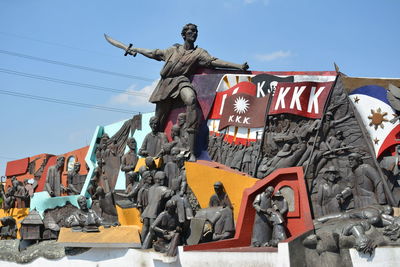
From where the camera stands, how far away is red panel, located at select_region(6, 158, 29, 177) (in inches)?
915

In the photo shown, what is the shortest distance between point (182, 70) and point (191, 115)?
1.55 meters

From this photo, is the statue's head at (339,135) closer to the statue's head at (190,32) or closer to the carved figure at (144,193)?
the carved figure at (144,193)

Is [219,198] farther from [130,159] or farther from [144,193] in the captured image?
[130,159]

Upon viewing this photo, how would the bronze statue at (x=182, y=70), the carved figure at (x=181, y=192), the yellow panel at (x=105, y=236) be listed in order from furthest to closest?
the bronze statue at (x=182, y=70), the yellow panel at (x=105, y=236), the carved figure at (x=181, y=192)

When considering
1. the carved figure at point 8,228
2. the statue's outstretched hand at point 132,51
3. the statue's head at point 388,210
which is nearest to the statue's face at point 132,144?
the statue's outstretched hand at point 132,51

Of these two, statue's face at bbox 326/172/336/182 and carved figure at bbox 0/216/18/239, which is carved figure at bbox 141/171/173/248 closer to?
statue's face at bbox 326/172/336/182

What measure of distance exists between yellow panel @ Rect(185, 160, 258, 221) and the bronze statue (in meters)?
1.67

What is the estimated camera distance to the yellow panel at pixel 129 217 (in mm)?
14820

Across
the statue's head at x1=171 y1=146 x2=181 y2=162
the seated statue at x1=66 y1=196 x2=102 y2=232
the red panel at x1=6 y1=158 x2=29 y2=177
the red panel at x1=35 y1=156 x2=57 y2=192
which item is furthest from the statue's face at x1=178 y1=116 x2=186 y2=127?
the red panel at x1=6 y1=158 x2=29 y2=177

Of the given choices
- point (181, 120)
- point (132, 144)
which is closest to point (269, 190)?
point (181, 120)

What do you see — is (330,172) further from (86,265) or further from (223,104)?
(86,265)

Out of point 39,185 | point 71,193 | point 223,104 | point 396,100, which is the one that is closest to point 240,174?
point 223,104

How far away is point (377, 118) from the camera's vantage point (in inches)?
486

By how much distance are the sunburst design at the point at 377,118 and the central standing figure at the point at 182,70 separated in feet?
12.9
